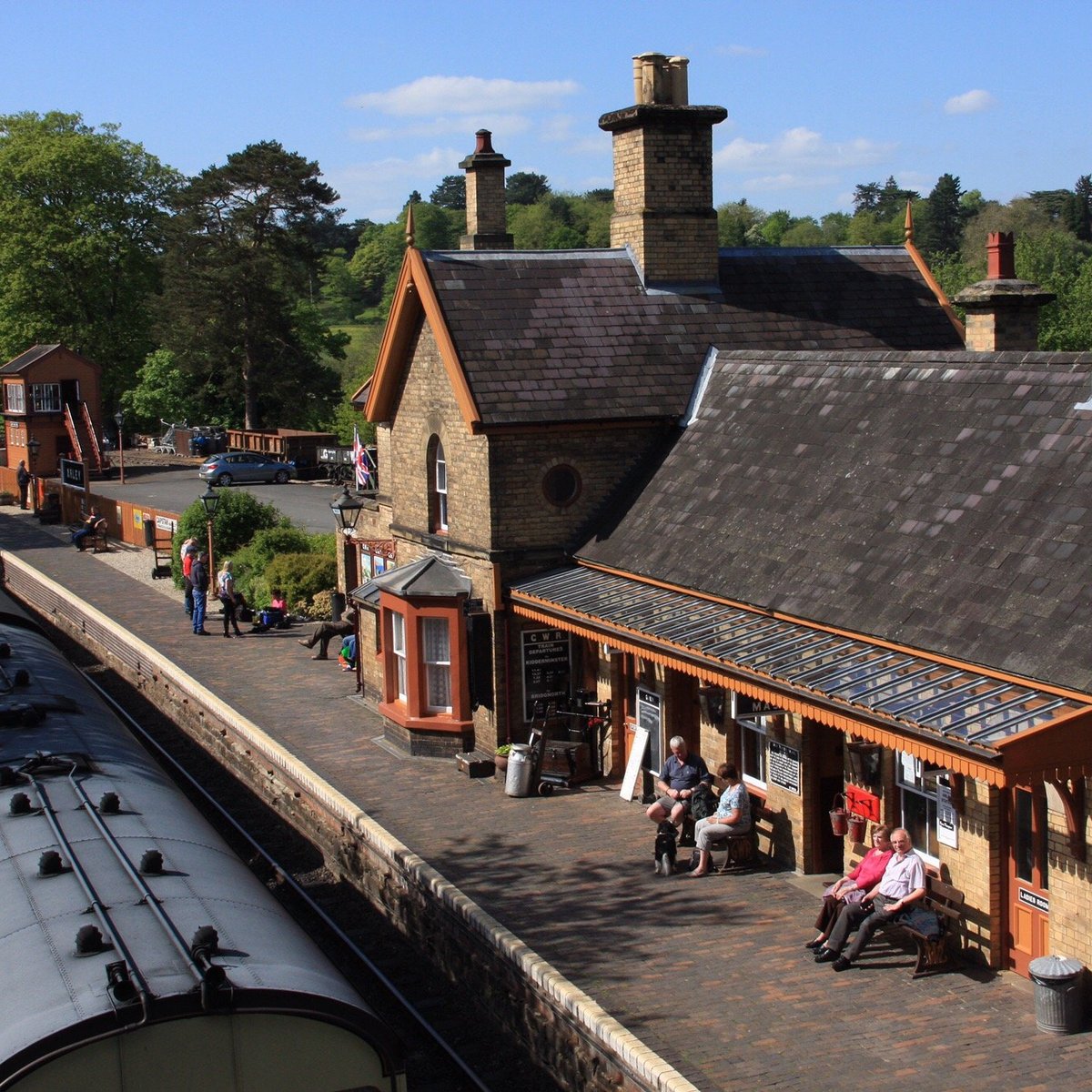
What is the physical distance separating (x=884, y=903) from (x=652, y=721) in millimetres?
5177

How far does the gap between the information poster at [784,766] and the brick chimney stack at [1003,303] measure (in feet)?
22.5

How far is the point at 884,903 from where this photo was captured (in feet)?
36.9

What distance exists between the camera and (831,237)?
5340 inches

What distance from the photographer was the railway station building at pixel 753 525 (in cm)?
1102

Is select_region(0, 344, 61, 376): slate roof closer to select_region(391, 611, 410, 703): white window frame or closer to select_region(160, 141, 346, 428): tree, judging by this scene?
select_region(160, 141, 346, 428): tree

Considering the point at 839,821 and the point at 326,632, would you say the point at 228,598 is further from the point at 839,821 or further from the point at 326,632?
the point at 839,821

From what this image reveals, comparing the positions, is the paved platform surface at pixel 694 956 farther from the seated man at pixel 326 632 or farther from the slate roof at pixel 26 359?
the slate roof at pixel 26 359

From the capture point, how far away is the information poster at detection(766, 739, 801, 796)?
1355 cm

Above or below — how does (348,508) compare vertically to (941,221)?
below

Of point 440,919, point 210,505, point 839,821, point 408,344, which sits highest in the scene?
point 408,344

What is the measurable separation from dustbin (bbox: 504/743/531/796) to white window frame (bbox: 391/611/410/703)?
8.34 feet

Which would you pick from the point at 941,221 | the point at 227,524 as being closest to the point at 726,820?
the point at 227,524

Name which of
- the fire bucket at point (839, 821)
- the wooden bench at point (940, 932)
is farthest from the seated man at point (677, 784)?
the wooden bench at point (940, 932)

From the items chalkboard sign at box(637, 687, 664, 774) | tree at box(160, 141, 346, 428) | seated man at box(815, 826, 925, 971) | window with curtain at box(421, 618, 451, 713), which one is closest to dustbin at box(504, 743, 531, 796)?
chalkboard sign at box(637, 687, 664, 774)
